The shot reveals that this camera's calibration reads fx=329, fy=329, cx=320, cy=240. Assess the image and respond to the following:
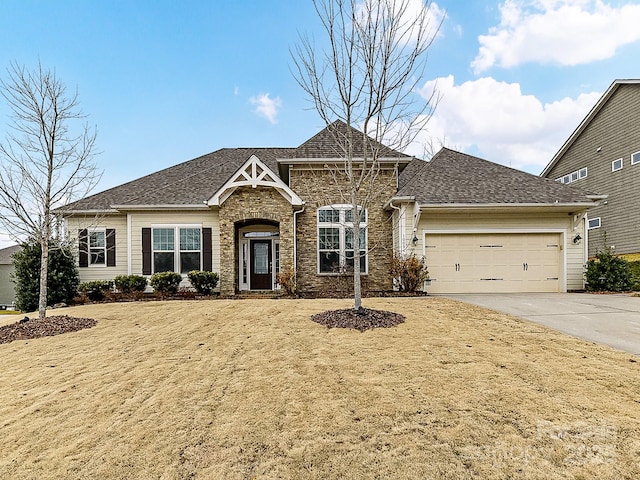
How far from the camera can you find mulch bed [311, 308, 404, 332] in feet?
20.3

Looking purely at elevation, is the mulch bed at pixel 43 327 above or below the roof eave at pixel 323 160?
below

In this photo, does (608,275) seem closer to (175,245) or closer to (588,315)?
(588,315)

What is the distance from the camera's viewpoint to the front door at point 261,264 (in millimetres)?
13562

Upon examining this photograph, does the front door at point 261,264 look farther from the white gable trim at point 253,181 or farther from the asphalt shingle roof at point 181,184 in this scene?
the asphalt shingle roof at point 181,184

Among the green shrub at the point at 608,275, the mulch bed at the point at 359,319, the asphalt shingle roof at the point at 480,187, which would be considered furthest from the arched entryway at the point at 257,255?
the green shrub at the point at 608,275

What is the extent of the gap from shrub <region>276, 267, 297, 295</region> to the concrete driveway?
573 centimetres

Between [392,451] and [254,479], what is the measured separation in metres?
1.12

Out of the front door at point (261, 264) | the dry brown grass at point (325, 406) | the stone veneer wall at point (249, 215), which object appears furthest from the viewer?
the front door at point (261, 264)

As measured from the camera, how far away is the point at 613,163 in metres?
17.2

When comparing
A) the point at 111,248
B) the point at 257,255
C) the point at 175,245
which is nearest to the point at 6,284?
the point at 111,248

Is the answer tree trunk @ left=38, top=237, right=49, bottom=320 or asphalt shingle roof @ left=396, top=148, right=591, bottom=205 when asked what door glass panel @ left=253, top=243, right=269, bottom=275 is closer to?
asphalt shingle roof @ left=396, top=148, right=591, bottom=205

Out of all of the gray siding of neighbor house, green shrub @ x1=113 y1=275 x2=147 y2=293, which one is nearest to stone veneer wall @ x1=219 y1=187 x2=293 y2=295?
green shrub @ x1=113 y1=275 x2=147 y2=293

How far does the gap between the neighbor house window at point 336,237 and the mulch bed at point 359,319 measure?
5.36 metres

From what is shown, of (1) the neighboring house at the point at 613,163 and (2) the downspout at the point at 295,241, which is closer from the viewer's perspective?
(2) the downspout at the point at 295,241
